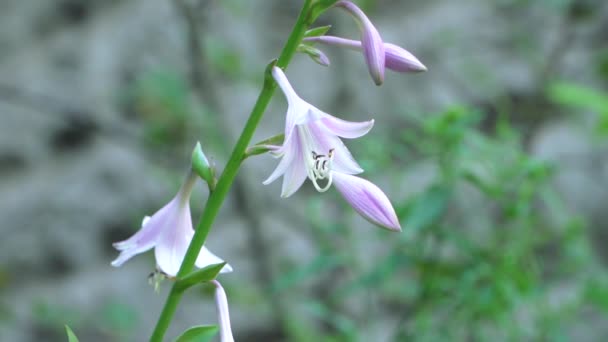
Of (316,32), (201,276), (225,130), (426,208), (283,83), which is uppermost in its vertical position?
(225,130)

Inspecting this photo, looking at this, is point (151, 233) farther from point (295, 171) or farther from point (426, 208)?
point (426, 208)

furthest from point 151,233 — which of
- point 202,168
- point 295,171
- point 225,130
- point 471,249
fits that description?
point 225,130

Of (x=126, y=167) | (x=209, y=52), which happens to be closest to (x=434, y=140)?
(x=209, y=52)

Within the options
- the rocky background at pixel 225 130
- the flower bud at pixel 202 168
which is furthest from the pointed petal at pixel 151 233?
the rocky background at pixel 225 130

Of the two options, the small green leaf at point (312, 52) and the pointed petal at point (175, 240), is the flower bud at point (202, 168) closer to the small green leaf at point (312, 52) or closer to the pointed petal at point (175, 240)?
the pointed petal at point (175, 240)

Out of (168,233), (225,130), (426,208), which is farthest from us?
(225,130)

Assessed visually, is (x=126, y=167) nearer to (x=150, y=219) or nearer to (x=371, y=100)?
(x=371, y=100)
